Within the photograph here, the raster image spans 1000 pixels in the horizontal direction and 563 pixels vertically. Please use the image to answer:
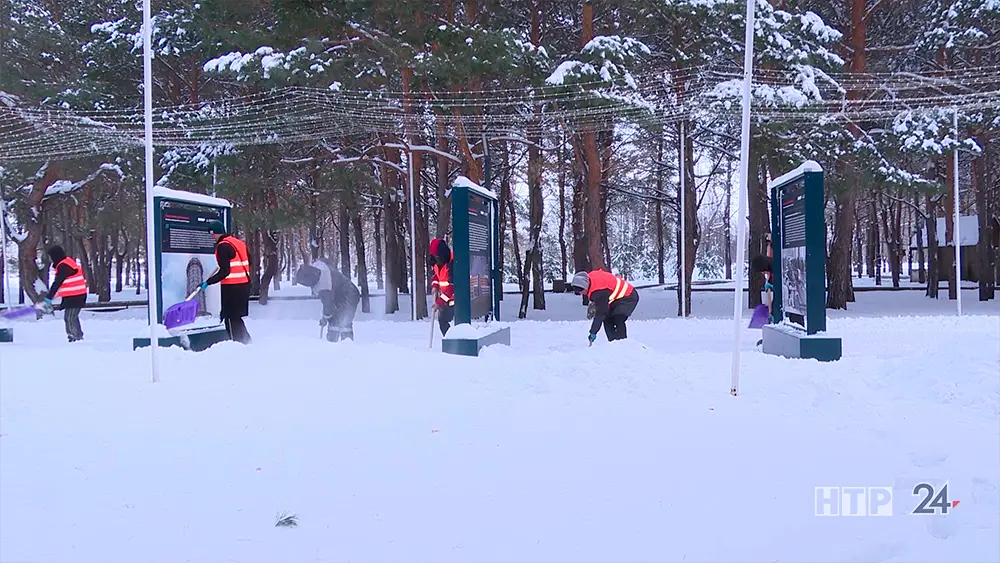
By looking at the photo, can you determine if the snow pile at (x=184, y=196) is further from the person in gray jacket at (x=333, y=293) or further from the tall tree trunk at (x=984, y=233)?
the tall tree trunk at (x=984, y=233)

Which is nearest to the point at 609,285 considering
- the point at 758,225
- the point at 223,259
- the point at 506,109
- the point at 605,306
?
the point at 605,306

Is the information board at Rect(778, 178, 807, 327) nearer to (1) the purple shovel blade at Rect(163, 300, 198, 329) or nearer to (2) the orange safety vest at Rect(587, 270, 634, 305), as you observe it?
(2) the orange safety vest at Rect(587, 270, 634, 305)

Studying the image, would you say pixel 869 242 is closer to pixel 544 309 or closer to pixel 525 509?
pixel 544 309

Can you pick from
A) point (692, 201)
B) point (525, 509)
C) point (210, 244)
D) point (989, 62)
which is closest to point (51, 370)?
point (210, 244)

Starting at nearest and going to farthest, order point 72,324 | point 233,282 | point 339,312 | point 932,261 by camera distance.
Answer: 1. point 233,282
2. point 339,312
3. point 72,324
4. point 932,261

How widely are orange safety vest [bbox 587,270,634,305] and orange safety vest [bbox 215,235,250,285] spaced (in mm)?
4810

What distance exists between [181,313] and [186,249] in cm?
100

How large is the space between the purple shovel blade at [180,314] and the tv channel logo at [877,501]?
9.02 meters

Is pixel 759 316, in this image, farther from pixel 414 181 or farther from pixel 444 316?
pixel 414 181

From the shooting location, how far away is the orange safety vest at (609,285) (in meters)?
10.3

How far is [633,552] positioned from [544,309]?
77.0 ft

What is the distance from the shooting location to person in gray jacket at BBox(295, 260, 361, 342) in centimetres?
1177

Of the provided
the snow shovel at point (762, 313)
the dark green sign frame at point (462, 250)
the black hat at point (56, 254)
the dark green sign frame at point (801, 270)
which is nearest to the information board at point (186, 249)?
the black hat at point (56, 254)

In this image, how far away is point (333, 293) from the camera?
1198 cm
